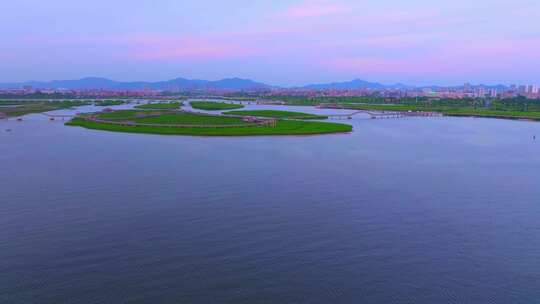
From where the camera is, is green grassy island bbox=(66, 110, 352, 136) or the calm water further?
green grassy island bbox=(66, 110, 352, 136)

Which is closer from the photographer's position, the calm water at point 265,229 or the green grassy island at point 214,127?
the calm water at point 265,229

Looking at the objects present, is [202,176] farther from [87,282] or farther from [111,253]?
Answer: [87,282]

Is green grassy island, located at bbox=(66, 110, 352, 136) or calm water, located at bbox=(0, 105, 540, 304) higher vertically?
green grassy island, located at bbox=(66, 110, 352, 136)

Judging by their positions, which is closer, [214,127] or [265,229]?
[265,229]

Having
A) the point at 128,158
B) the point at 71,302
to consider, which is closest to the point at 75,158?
the point at 128,158

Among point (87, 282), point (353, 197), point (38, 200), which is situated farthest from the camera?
point (353, 197)

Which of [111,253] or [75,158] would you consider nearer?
[111,253]

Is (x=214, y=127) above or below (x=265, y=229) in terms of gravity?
above

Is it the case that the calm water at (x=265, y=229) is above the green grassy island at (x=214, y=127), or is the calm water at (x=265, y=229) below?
below
